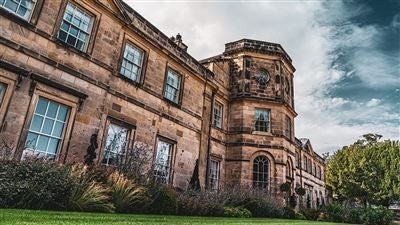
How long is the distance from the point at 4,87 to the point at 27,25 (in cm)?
202

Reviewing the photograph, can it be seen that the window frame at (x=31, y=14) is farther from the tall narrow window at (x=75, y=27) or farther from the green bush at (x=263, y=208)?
the green bush at (x=263, y=208)

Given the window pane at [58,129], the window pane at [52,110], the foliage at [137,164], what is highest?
the window pane at [52,110]

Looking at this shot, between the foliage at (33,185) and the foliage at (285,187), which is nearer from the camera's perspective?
the foliage at (33,185)

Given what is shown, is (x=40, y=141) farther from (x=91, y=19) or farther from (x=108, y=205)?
(x=91, y=19)

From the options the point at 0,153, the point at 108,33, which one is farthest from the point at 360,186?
the point at 0,153

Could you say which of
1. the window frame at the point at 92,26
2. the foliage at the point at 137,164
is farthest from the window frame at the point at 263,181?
the window frame at the point at 92,26

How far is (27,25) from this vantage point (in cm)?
833

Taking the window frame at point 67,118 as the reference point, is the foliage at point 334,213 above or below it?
below

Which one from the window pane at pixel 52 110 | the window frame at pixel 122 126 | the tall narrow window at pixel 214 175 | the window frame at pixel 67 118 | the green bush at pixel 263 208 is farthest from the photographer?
the tall narrow window at pixel 214 175

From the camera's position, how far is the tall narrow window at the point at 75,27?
9.52m

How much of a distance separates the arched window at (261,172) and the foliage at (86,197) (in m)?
11.5

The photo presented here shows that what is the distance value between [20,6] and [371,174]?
3387 centimetres

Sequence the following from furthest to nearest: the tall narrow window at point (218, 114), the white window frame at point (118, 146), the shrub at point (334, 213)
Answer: the tall narrow window at point (218, 114) < the shrub at point (334, 213) < the white window frame at point (118, 146)

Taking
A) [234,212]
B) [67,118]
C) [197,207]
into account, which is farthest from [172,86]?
[234,212]
